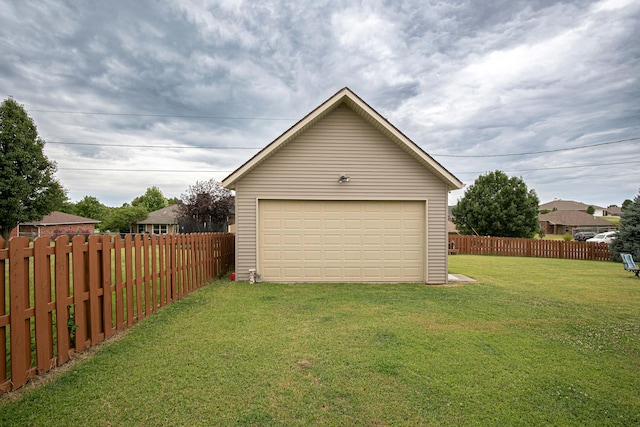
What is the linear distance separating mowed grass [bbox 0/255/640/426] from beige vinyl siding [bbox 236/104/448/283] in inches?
121

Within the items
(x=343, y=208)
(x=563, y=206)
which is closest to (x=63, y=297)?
(x=343, y=208)

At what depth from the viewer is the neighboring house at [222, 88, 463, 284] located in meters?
9.37

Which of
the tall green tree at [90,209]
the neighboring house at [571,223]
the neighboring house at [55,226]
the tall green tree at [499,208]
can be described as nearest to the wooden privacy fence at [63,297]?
the tall green tree at [499,208]

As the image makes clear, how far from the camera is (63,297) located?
3760mm

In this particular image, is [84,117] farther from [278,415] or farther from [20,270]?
[278,415]

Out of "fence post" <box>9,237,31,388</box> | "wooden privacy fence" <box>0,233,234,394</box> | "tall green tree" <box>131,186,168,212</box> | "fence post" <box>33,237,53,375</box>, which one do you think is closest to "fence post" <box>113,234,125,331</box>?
"wooden privacy fence" <box>0,233,234,394</box>

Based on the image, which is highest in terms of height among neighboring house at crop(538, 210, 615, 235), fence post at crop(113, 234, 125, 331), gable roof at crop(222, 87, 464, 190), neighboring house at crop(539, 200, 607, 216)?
gable roof at crop(222, 87, 464, 190)

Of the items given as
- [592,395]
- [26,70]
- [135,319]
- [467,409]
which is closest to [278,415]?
[467,409]

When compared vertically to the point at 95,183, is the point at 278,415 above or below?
below

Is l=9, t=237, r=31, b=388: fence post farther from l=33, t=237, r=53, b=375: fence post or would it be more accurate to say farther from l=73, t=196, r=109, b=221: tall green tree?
l=73, t=196, r=109, b=221: tall green tree

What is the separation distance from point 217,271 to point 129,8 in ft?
31.7

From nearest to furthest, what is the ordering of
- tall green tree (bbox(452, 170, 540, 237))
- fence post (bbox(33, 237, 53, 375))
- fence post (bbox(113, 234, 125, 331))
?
fence post (bbox(33, 237, 53, 375)), fence post (bbox(113, 234, 125, 331)), tall green tree (bbox(452, 170, 540, 237))

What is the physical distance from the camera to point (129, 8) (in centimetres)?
1068

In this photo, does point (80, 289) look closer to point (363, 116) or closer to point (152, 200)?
point (363, 116)
